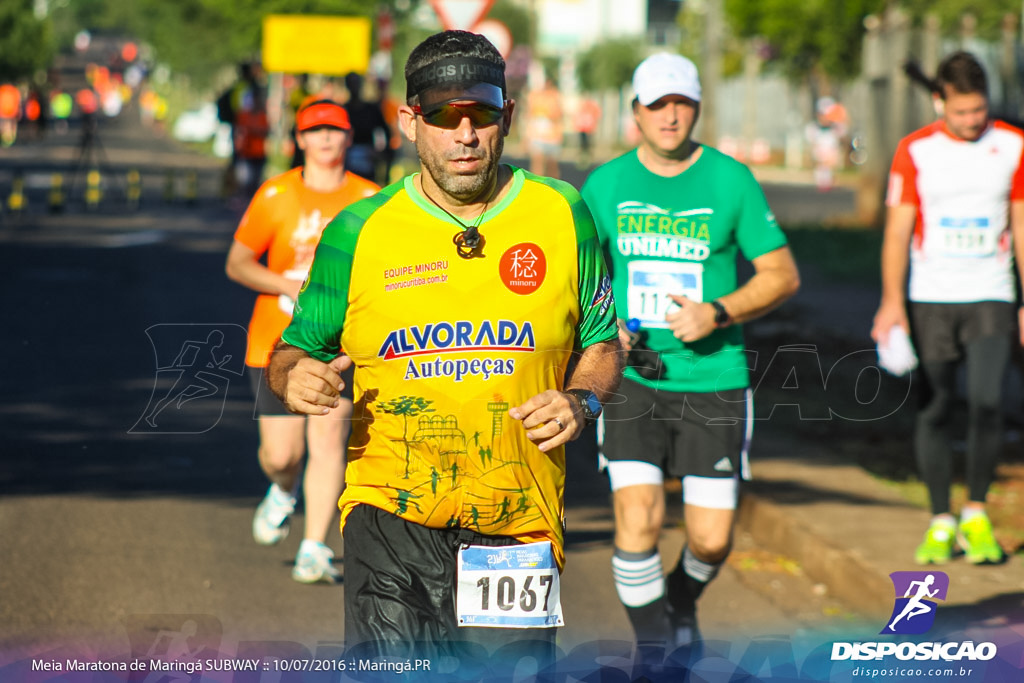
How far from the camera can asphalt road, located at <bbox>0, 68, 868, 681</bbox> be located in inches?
238

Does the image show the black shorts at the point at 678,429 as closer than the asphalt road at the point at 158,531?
Yes

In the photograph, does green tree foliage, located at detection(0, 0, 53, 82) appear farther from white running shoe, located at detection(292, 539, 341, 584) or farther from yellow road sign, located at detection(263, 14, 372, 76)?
white running shoe, located at detection(292, 539, 341, 584)

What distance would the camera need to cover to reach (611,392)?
3.95 m

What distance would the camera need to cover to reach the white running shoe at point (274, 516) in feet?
23.9

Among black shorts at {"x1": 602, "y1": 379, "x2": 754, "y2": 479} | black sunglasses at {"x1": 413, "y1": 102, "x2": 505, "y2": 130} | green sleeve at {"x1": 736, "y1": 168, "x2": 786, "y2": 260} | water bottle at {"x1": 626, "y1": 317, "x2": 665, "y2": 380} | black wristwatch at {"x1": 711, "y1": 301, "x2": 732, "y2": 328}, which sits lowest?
black shorts at {"x1": 602, "y1": 379, "x2": 754, "y2": 479}

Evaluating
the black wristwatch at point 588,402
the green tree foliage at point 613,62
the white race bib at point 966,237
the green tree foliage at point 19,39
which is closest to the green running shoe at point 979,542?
the white race bib at point 966,237

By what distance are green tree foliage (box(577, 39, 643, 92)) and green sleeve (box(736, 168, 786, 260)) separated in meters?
83.3

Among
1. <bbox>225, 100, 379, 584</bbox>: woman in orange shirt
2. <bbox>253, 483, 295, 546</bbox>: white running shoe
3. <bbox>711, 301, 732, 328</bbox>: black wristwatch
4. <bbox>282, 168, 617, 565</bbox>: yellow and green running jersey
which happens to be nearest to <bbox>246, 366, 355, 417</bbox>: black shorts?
<bbox>225, 100, 379, 584</bbox>: woman in orange shirt

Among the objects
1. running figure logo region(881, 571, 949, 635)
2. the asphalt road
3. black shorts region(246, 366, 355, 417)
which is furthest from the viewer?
black shorts region(246, 366, 355, 417)

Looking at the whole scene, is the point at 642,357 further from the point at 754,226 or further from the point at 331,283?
the point at 331,283

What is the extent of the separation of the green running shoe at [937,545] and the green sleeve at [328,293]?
3948mm

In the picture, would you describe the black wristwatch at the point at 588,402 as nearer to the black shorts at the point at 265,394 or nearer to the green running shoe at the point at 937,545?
the black shorts at the point at 265,394

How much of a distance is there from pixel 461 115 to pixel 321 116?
11.4 feet

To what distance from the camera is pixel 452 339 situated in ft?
12.1
